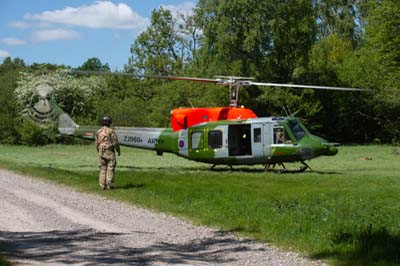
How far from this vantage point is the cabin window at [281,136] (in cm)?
2272

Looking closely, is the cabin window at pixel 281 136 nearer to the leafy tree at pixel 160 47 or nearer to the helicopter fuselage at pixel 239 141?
the helicopter fuselage at pixel 239 141

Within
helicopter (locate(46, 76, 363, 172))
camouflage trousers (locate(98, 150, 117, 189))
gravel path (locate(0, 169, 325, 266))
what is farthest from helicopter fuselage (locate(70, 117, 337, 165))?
gravel path (locate(0, 169, 325, 266))

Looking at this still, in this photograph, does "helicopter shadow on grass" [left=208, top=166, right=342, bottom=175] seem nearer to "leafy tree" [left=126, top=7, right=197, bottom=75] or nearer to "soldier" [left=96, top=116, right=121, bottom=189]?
"soldier" [left=96, top=116, right=121, bottom=189]

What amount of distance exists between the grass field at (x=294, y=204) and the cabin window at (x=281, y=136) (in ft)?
4.40

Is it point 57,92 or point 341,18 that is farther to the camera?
point 341,18

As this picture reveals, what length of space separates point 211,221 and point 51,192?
18.5 ft

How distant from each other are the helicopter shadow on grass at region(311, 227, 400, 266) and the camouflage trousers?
25.7 feet

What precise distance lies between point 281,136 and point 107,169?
854 centimetres

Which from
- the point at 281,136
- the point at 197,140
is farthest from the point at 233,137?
the point at 281,136

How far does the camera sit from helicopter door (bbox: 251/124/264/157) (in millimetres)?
22938

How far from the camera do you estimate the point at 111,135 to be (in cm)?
1628

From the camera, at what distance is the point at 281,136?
2280 centimetres

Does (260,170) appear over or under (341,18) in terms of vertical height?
under

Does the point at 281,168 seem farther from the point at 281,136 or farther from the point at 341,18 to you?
the point at 341,18
